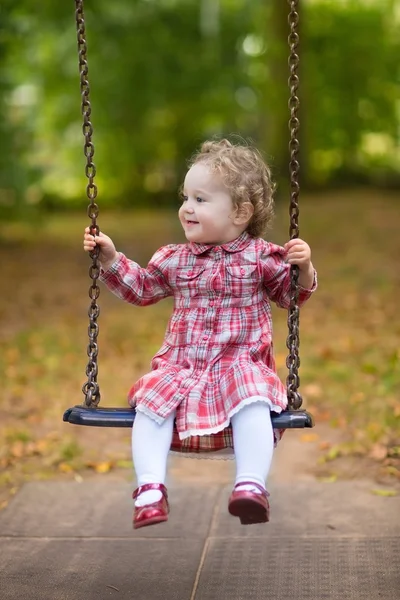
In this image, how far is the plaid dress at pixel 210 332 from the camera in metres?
3.27

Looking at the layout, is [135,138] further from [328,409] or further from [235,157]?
[235,157]

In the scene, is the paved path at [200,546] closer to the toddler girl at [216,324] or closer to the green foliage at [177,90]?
the toddler girl at [216,324]

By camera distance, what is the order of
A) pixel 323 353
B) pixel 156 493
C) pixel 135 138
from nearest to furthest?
pixel 156 493
pixel 323 353
pixel 135 138

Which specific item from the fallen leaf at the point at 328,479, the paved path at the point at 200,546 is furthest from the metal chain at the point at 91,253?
the fallen leaf at the point at 328,479

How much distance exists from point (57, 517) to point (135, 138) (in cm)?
1486

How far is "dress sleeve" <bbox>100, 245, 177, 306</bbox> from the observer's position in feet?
11.6

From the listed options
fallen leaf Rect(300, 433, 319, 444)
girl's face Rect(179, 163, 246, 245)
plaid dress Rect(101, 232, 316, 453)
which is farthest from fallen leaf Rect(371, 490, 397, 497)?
girl's face Rect(179, 163, 246, 245)

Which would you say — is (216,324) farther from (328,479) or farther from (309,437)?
(309,437)

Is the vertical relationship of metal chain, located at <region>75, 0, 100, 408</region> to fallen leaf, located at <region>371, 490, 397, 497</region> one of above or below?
above

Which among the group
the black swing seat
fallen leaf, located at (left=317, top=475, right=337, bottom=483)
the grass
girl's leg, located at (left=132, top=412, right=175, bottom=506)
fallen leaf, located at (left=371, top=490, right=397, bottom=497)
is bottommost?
the grass

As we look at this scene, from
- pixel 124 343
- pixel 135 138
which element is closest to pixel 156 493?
pixel 124 343

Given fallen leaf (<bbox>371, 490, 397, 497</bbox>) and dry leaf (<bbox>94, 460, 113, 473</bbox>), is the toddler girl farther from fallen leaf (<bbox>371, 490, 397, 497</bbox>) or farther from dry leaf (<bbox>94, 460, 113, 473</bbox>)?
dry leaf (<bbox>94, 460, 113, 473</bbox>)

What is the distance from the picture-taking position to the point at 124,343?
28.4ft

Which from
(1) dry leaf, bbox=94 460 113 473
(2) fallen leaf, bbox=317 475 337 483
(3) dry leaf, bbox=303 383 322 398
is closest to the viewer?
(2) fallen leaf, bbox=317 475 337 483
